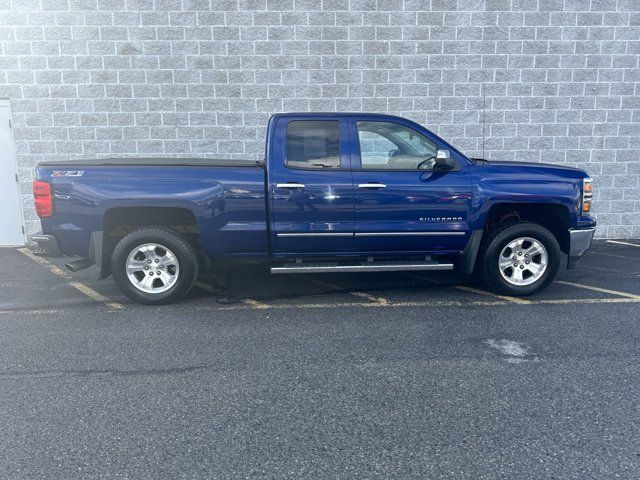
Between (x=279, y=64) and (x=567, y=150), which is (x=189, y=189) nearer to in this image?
(x=279, y=64)

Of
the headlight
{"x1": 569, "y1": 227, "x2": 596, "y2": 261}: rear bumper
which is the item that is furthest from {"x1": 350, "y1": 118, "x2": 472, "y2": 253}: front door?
the headlight

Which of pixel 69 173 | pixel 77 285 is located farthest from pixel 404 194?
pixel 77 285

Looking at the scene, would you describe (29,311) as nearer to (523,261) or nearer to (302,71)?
(523,261)

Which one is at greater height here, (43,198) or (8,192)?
(43,198)

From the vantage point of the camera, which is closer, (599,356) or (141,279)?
(599,356)

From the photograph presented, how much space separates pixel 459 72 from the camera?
9078 millimetres

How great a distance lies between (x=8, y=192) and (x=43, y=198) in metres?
4.43

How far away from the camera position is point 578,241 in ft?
19.6

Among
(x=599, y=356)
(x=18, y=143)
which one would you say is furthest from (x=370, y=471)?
(x=18, y=143)

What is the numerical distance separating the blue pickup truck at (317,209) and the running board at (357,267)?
0.01 m

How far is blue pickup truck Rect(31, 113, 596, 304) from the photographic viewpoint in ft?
18.3

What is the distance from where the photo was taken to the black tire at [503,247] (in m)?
5.93

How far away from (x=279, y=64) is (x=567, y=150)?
5.26 m

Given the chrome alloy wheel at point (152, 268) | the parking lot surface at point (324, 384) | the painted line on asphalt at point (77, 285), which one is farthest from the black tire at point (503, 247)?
the painted line on asphalt at point (77, 285)
